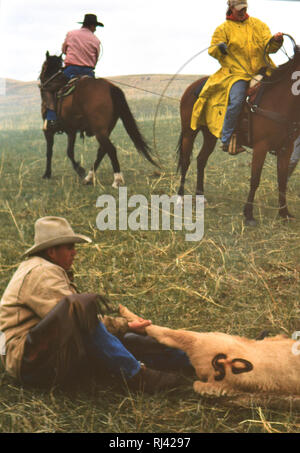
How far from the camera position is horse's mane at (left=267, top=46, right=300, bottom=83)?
5789 millimetres

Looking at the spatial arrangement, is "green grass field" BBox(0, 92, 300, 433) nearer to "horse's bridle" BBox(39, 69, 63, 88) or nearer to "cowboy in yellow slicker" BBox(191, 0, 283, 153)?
"cowboy in yellow slicker" BBox(191, 0, 283, 153)

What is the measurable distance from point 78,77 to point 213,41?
2.60 meters

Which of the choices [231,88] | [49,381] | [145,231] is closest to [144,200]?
[145,231]

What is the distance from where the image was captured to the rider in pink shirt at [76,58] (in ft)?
23.0

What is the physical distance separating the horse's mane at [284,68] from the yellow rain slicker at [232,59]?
17 cm

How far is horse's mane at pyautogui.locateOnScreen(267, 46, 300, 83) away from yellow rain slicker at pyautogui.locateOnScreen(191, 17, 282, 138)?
0.17 metres

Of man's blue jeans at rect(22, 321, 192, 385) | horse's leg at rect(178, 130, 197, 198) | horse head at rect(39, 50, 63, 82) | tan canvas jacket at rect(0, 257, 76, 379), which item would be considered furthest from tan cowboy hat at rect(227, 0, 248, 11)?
man's blue jeans at rect(22, 321, 192, 385)

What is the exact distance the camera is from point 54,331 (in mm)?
2797

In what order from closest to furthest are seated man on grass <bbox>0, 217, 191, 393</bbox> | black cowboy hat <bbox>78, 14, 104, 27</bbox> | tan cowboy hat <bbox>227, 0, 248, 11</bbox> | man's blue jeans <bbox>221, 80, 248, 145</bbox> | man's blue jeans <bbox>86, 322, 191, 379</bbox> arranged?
seated man on grass <bbox>0, 217, 191, 393</bbox> < man's blue jeans <bbox>86, 322, 191, 379</bbox> < tan cowboy hat <bbox>227, 0, 248, 11</bbox> < man's blue jeans <bbox>221, 80, 248, 145</bbox> < black cowboy hat <bbox>78, 14, 104, 27</bbox>

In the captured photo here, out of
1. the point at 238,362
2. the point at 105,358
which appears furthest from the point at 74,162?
the point at 238,362

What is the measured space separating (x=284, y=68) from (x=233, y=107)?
0.67 meters

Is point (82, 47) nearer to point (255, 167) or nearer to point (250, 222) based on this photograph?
point (255, 167)

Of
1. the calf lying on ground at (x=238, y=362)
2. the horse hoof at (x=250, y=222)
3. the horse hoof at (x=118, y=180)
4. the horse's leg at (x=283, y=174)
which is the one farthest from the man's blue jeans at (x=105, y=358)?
the horse hoof at (x=118, y=180)

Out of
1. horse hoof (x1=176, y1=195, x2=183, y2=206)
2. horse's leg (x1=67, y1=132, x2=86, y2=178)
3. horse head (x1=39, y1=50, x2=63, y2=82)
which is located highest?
horse head (x1=39, y1=50, x2=63, y2=82)
